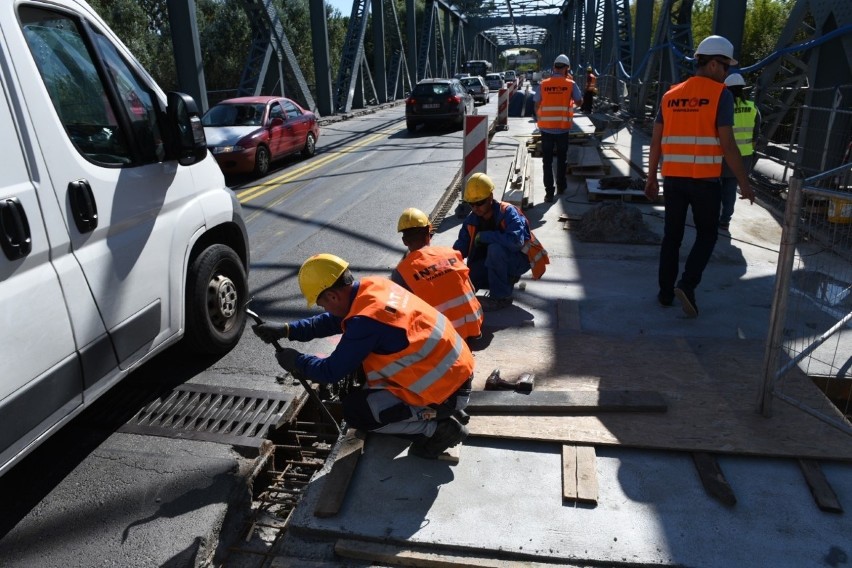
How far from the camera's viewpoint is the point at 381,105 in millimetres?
32750

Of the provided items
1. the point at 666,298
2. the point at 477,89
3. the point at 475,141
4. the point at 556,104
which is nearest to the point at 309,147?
the point at 556,104

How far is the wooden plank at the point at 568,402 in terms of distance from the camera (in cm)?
361

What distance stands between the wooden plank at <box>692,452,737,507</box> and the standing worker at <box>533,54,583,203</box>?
21.1 ft

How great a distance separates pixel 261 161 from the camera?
12555mm

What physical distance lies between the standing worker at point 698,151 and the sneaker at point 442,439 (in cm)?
265

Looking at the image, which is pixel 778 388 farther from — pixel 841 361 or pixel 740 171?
pixel 740 171

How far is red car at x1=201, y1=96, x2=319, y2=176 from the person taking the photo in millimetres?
11922

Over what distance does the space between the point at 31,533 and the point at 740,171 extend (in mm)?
4855

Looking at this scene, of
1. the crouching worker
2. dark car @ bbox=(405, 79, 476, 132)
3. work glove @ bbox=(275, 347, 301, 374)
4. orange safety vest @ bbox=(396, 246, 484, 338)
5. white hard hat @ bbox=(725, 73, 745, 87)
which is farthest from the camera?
dark car @ bbox=(405, 79, 476, 132)

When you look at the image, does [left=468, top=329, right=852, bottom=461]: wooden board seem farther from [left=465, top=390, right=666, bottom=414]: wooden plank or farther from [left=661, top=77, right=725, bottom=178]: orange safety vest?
[left=661, top=77, right=725, bottom=178]: orange safety vest

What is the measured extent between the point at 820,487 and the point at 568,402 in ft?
4.12

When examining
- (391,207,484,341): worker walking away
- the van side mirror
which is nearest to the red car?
the van side mirror

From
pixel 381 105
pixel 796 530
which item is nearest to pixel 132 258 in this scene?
pixel 796 530

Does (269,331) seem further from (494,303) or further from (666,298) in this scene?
(666,298)
